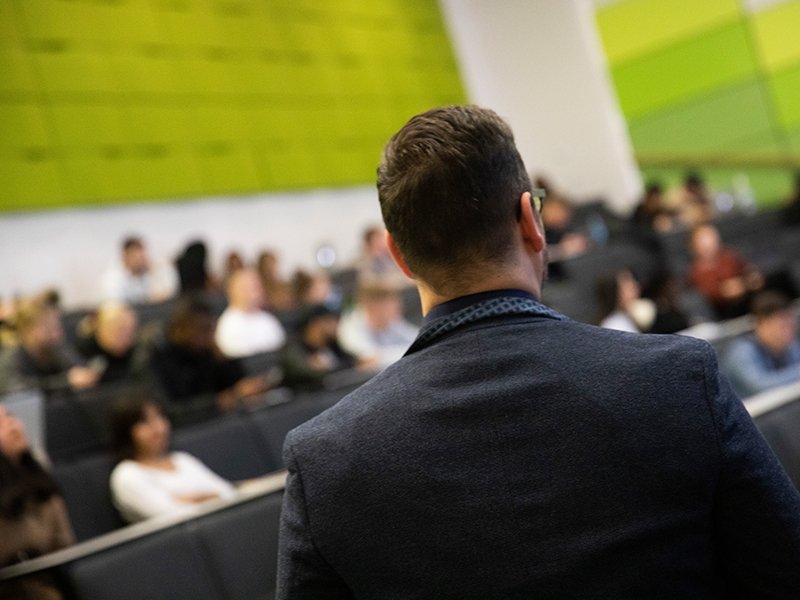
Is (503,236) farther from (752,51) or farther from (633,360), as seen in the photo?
(752,51)

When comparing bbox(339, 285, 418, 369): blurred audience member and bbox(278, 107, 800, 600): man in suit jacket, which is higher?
bbox(278, 107, 800, 600): man in suit jacket

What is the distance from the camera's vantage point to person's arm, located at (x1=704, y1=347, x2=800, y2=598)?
3.08 feet

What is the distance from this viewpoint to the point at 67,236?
26.7 feet

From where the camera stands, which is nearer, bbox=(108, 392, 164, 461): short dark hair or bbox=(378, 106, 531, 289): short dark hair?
bbox=(378, 106, 531, 289): short dark hair

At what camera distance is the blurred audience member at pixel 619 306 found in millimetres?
6125

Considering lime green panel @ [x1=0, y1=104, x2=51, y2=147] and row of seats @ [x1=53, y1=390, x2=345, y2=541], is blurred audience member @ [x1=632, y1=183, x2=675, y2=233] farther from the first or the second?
row of seats @ [x1=53, y1=390, x2=345, y2=541]

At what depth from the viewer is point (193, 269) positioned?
7574 millimetres

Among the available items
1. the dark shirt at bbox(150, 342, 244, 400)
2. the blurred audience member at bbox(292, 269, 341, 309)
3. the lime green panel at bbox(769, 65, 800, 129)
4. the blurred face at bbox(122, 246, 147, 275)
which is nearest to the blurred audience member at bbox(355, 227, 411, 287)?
the blurred audience member at bbox(292, 269, 341, 309)

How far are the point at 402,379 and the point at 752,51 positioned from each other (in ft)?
40.2

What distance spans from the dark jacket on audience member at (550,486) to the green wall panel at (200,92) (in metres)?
7.30

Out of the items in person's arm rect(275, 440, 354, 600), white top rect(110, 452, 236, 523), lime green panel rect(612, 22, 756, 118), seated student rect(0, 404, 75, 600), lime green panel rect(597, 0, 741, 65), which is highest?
lime green panel rect(597, 0, 741, 65)

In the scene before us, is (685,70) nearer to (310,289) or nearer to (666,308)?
(666,308)

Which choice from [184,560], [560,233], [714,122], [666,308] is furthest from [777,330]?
[714,122]

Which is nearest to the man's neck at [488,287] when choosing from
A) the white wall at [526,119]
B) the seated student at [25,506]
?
the seated student at [25,506]
